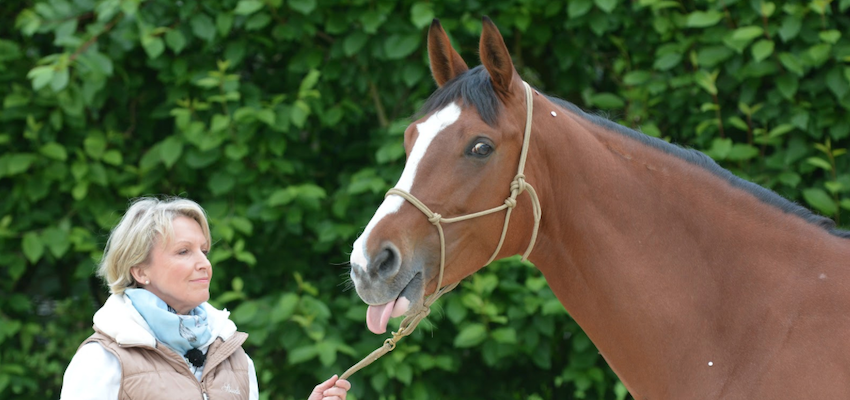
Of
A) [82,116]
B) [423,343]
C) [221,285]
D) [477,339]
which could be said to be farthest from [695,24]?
[82,116]

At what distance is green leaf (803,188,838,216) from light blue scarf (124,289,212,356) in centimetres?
268

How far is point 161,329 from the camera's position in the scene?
184 cm

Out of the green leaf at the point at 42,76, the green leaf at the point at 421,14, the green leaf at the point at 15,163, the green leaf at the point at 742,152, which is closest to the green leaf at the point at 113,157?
the green leaf at the point at 15,163

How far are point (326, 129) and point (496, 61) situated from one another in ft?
8.15

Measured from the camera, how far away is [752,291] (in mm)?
1931

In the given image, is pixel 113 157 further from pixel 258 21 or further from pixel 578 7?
pixel 578 7

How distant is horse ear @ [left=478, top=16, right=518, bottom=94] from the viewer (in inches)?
80.2

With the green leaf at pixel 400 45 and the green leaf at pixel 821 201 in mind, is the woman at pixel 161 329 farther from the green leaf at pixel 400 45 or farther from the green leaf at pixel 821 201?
the green leaf at pixel 821 201

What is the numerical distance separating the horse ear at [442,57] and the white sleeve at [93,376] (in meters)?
1.25

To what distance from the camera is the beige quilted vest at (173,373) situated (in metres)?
1.75

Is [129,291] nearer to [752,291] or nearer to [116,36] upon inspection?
[752,291]

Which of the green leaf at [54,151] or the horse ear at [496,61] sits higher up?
the horse ear at [496,61]

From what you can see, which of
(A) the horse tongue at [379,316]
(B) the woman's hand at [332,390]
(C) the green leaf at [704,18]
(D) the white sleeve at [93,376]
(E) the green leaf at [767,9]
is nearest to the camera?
(D) the white sleeve at [93,376]

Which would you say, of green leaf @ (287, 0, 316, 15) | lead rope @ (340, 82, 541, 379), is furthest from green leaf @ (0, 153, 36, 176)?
lead rope @ (340, 82, 541, 379)
